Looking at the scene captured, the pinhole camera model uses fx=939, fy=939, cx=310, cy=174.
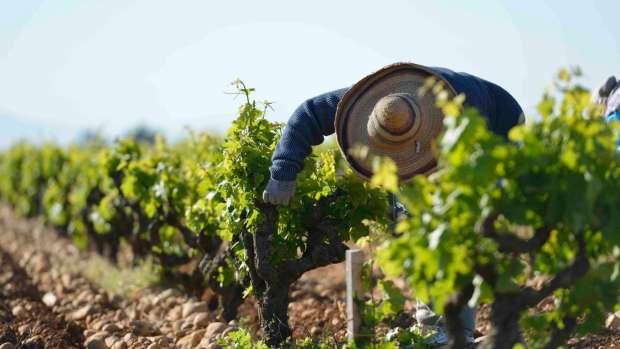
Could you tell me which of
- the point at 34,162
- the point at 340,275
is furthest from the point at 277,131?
the point at 34,162

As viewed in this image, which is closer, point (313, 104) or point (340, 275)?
point (313, 104)

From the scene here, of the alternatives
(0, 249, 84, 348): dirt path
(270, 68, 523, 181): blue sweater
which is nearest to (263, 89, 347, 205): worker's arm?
(270, 68, 523, 181): blue sweater

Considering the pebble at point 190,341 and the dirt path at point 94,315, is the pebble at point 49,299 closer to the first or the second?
the dirt path at point 94,315

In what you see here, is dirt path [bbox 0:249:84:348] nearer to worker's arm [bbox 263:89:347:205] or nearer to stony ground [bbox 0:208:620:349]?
stony ground [bbox 0:208:620:349]

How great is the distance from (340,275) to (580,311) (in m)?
4.75

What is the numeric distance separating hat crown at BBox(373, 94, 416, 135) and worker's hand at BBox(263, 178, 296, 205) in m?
0.54

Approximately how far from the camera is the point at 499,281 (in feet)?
10.5

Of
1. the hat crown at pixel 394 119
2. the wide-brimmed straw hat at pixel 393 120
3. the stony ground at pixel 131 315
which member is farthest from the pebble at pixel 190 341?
the hat crown at pixel 394 119

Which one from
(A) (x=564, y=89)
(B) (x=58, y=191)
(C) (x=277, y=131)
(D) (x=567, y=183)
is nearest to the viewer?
(D) (x=567, y=183)

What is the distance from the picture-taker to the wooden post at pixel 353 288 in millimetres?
4949

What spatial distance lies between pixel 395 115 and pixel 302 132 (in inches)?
20.8

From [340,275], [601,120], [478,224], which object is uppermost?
[601,120]

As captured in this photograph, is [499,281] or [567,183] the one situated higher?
[567,183]

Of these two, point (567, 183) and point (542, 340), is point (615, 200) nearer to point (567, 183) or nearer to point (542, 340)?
point (567, 183)
